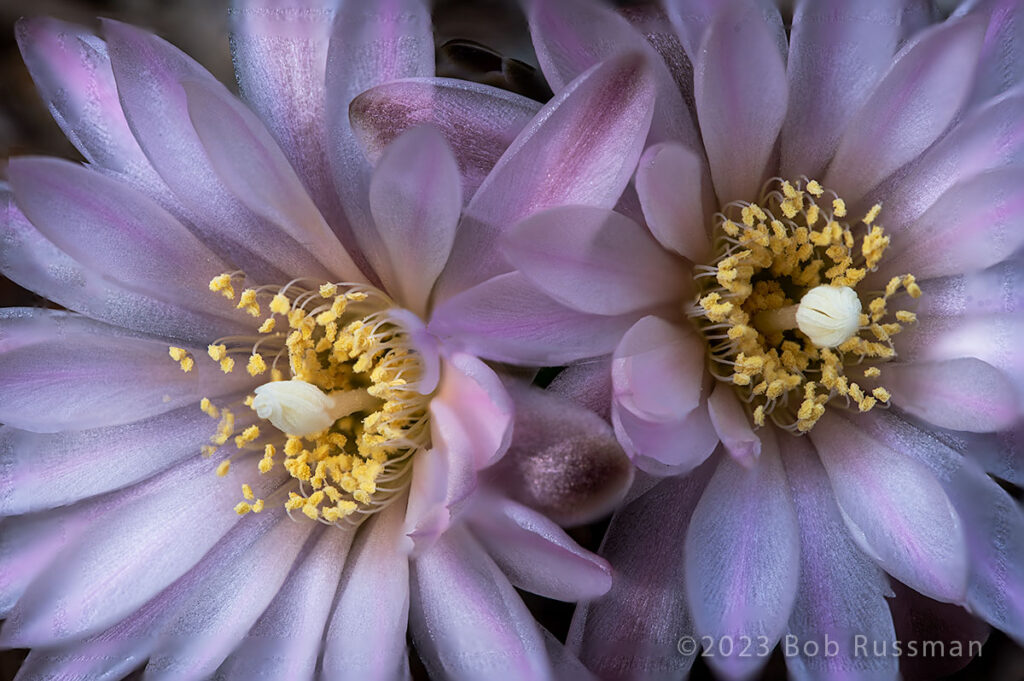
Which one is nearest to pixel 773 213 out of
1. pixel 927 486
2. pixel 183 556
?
pixel 927 486

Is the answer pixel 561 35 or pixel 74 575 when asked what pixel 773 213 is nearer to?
pixel 561 35

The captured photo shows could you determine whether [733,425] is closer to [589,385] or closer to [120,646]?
[589,385]

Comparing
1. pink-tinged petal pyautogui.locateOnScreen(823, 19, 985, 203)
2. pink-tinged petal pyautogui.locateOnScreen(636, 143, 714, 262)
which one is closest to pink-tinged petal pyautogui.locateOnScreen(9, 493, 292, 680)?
pink-tinged petal pyautogui.locateOnScreen(636, 143, 714, 262)

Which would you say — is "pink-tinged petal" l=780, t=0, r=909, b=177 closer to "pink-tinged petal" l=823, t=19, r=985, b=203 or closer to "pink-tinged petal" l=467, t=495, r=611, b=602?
"pink-tinged petal" l=823, t=19, r=985, b=203

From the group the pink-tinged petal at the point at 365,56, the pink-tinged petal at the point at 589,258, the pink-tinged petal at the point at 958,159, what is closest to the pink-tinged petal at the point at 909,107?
the pink-tinged petal at the point at 958,159

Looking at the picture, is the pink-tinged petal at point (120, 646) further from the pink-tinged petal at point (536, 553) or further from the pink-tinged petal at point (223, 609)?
the pink-tinged petal at point (536, 553)
